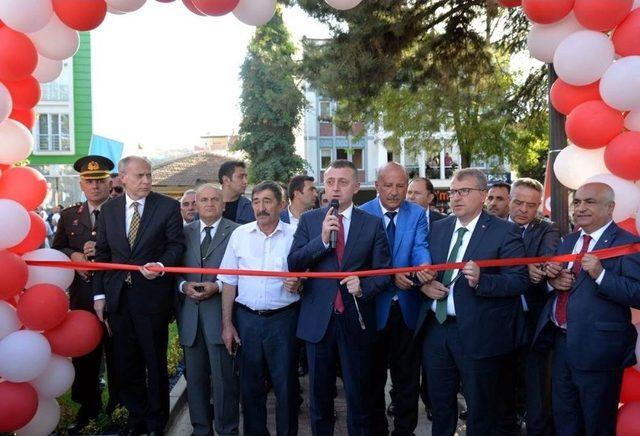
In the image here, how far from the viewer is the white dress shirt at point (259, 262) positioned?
4.98 meters

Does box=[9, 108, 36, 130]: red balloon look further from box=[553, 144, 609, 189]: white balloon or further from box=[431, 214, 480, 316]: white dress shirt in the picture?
box=[553, 144, 609, 189]: white balloon

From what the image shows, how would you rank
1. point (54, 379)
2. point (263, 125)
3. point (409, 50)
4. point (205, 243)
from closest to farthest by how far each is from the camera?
1. point (54, 379)
2. point (205, 243)
3. point (409, 50)
4. point (263, 125)

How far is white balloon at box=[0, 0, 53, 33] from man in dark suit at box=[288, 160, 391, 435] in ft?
7.56

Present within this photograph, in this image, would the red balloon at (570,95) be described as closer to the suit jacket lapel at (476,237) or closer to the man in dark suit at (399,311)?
the suit jacket lapel at (476,237)

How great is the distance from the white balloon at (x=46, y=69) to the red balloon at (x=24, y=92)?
0.63 ft

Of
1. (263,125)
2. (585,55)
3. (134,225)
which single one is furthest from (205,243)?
(263,125)

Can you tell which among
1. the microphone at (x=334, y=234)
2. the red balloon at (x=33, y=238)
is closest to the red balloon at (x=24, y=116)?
the red balloon at (x=33, y=238)

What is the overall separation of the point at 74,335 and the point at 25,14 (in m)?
2.39

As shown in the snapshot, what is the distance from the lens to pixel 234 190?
24.7 ft

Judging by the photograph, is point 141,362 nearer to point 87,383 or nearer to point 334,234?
point 87,383

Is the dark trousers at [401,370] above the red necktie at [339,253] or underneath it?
underneath

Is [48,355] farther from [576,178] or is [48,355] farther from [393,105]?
[393,105]

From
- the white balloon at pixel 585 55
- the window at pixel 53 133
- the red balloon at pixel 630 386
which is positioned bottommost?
the red balloon at pixel 630 386

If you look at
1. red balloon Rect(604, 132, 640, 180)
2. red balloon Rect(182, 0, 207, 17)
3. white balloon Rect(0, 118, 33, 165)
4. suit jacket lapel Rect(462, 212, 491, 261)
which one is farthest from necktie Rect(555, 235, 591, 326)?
white balloon Rect(0, 118, 33, 165)
